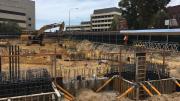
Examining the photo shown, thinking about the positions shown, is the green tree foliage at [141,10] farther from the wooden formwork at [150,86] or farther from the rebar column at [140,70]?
the rebar column at [140,70]

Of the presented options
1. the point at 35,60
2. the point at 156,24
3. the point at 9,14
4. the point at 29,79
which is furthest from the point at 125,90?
the point at 9,14

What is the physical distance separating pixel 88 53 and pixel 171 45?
32.8 ft

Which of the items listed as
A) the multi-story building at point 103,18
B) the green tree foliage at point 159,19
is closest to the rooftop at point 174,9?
the green tree foliage at point 159,19

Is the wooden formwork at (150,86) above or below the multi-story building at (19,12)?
below

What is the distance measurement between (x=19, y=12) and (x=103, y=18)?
39407mm

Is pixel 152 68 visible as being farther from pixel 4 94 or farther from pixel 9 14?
pixel 9 14

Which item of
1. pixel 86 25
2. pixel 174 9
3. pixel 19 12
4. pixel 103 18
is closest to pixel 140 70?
pixel 174 9

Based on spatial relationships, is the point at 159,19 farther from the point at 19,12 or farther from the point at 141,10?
the point at 19,12

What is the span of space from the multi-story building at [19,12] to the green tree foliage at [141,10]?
50.6 metres

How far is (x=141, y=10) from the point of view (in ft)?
170

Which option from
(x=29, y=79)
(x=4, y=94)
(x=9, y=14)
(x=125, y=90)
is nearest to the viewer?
(x=4, y=94)

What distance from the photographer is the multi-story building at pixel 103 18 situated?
115938mm

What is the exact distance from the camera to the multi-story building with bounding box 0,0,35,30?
90.2m

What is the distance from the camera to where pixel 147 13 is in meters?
51.5
